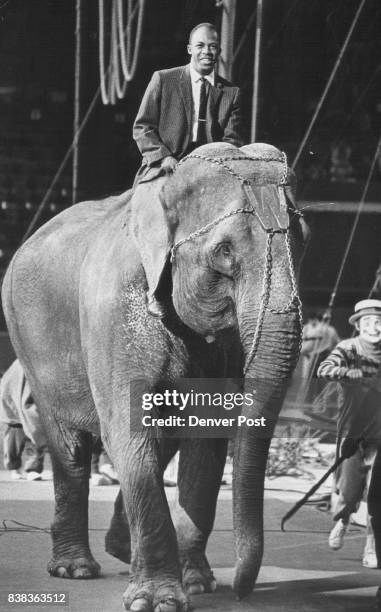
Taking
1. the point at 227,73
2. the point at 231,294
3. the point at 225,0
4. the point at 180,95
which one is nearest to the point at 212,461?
the point at 231,294

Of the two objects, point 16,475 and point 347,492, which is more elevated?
point 347,492

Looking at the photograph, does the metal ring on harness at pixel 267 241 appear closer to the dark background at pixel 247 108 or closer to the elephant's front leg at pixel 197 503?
the elephant's front leg at pixel 197 503

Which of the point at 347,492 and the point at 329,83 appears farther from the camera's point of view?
the point at 329,83

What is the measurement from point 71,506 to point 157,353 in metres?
1.03

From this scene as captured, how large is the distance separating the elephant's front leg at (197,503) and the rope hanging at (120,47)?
18.7 ft

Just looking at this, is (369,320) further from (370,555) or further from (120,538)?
(120,538)

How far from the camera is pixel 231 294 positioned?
16.0 feet

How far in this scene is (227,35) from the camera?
9.42 meters

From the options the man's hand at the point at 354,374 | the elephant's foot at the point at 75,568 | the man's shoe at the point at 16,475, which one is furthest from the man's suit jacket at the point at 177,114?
the man's shoe at the point at 16,475

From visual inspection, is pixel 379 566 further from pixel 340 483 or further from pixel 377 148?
pixel 377 148

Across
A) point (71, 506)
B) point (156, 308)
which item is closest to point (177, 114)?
point (156, 308)

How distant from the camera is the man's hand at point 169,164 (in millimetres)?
5281

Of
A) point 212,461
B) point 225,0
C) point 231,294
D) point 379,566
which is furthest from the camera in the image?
point 225,0

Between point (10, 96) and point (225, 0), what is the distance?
6.99 ft
